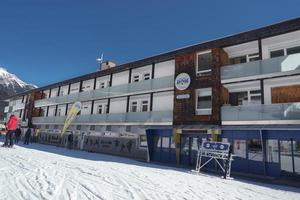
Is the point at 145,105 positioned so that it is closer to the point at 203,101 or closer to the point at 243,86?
the point at 203,101

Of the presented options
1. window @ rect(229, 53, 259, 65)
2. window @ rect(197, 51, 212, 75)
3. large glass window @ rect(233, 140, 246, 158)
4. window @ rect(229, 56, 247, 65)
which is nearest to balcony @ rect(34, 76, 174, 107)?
window @ rect(197, 51, 212, 75)

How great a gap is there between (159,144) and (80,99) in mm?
13268

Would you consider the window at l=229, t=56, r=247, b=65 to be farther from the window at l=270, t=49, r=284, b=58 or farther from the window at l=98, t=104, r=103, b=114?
the window at l=98, t=104, r=103, b=114

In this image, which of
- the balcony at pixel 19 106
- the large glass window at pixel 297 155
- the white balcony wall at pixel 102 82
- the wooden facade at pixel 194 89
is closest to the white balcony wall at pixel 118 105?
the white balcony wall at pixel 102 82

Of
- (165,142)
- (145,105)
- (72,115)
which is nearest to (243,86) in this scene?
(165,142)

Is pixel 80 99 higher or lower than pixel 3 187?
higher

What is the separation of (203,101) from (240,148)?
4.38 metres

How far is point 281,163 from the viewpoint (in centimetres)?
1484

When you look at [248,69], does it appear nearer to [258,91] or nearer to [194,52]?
[258,91]

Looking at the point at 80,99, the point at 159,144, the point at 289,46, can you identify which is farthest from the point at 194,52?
the point at 80,99

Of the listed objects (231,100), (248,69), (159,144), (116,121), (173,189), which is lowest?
(173,189)

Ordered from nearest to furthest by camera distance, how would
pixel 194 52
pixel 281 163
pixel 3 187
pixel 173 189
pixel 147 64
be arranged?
pixel 3 187, pixel 173 189, pixel 281 163, pixel 194 52, pixel 147 64

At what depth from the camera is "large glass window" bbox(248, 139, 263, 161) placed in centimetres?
1576

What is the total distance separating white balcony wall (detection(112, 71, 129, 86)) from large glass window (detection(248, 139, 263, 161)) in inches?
548
